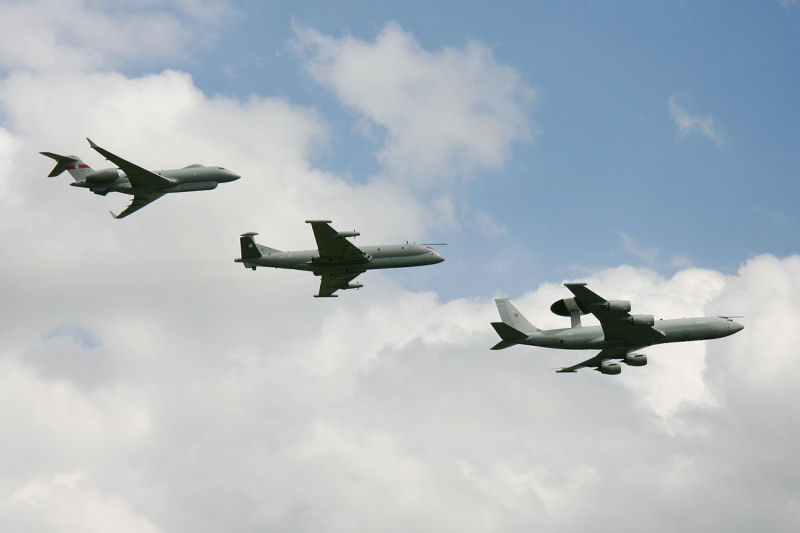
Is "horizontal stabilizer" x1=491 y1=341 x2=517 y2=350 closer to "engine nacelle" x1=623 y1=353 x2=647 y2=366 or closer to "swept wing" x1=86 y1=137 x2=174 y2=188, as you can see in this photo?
"engine nacelle" x1=623 y1=353 x2=647 y2=366

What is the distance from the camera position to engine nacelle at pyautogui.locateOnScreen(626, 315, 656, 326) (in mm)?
104500

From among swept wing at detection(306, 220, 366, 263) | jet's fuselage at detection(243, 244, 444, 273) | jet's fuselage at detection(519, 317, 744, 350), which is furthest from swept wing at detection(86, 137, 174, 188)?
jet's fuselage at detection(519, 317, 744, 350)

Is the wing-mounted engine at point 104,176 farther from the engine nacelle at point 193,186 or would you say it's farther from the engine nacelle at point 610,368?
the engine nacelle at point 610,368

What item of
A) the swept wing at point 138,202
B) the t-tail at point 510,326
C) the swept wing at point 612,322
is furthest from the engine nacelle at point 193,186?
the swept wing at point 612,322

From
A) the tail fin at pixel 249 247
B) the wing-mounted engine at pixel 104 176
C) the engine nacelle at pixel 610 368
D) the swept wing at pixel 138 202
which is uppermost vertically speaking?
the wing-mounted engine at pixel 104 176

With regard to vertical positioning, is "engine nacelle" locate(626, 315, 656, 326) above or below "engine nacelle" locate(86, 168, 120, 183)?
below

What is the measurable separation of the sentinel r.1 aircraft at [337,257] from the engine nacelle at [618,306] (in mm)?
20330

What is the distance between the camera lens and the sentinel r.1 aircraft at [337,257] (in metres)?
110

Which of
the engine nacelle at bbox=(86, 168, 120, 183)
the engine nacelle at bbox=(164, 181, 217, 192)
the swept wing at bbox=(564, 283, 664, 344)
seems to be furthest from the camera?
the engine nacelle at bbox=(164, 181, 217, 192)

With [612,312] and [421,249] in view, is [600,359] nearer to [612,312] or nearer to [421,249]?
[612,312]

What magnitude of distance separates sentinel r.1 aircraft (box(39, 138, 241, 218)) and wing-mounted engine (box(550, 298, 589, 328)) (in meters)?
34.5

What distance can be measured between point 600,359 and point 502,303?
11.6m

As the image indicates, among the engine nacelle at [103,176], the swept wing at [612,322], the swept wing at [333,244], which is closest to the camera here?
the swept wing at [612,322]

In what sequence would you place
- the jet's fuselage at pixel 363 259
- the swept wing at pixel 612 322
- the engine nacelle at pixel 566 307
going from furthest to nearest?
the jet's fuselage at pixel 363 259
the engine nacelle at pixel 566 307
the swept wing at pixel 612 322
